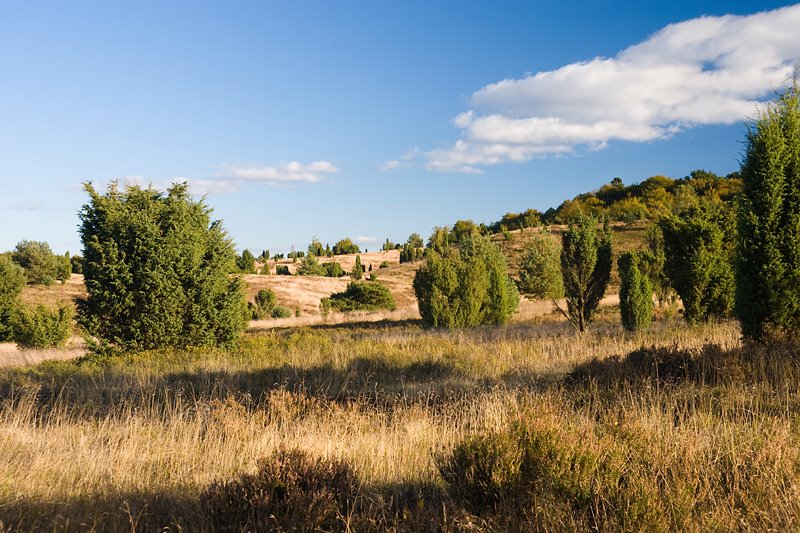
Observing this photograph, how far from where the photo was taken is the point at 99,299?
41.2 ft

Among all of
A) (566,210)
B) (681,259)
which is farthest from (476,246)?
(566,210)

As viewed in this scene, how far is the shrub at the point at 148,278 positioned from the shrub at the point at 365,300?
2899cm

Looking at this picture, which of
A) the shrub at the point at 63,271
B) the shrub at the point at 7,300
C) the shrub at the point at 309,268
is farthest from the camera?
the shrub at the point at 309,268

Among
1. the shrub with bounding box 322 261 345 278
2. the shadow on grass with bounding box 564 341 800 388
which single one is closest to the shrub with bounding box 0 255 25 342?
the shadow on grass with bounding box 564 341 800 388

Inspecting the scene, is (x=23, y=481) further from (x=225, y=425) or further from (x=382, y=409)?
(x=382, y=409)

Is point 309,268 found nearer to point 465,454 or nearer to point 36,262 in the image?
point 36,262

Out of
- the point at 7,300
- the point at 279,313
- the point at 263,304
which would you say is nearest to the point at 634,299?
the point at 7,300

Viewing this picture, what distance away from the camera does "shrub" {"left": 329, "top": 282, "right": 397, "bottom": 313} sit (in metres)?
42.8

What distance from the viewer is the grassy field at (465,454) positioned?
10.6ft

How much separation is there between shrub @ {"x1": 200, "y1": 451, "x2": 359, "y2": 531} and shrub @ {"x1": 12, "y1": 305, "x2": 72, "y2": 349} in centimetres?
2338

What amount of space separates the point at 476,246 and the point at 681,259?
663 inches

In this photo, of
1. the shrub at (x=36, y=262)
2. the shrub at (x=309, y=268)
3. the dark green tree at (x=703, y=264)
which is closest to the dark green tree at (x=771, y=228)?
the dark green tree at (x=703, y=264)

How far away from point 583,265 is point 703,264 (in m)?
3.41

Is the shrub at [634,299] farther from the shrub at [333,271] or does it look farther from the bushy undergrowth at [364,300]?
the shrub at [333,271]
